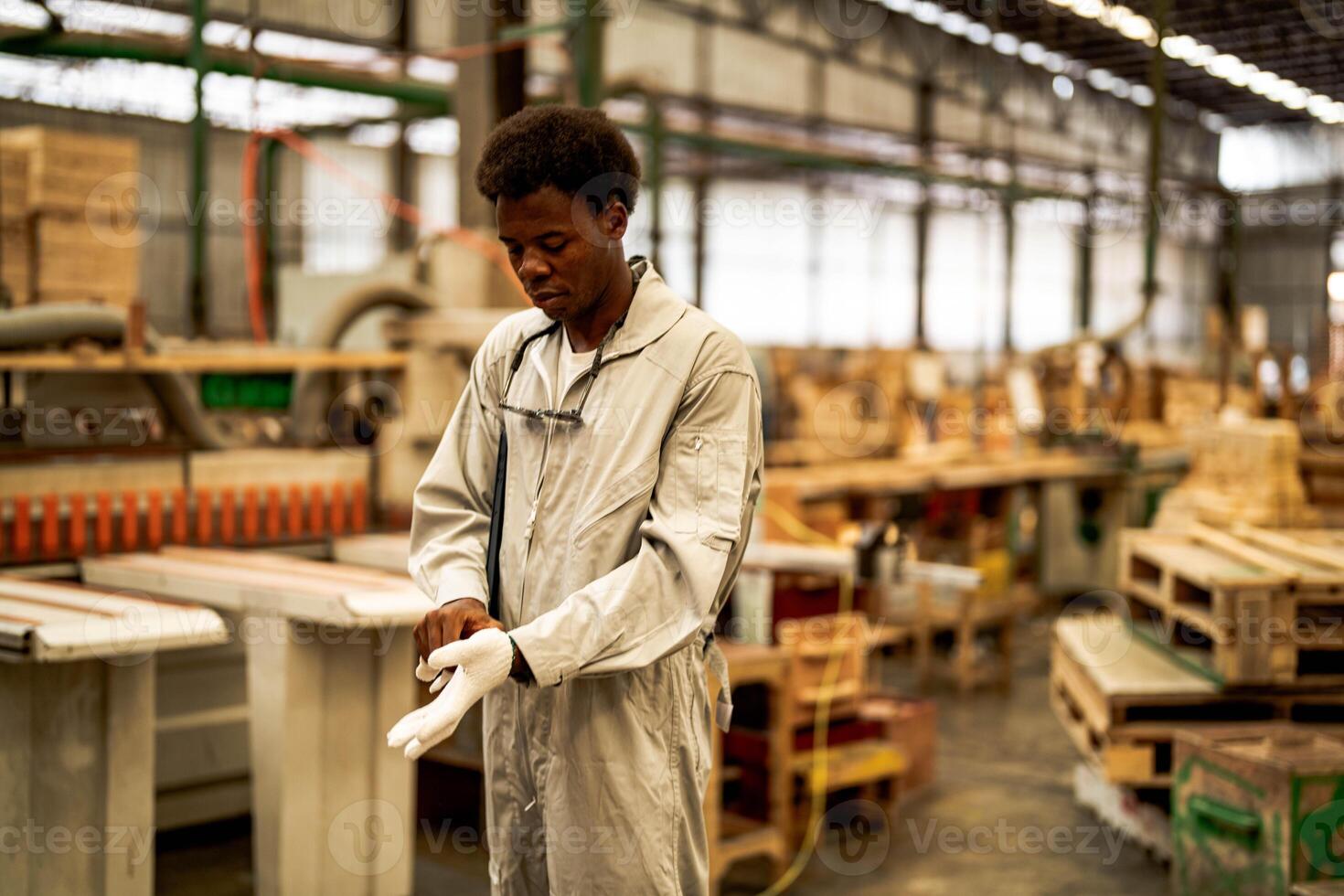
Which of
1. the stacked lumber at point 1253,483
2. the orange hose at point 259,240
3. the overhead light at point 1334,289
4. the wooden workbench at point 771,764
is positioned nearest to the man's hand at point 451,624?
the wooden workbench at point 771,764

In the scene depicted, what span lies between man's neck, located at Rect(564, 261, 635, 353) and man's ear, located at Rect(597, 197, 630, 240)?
6 centimetres

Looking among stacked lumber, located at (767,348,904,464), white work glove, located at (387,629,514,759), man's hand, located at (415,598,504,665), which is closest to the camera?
white work glove, located at (387,629,514,759)

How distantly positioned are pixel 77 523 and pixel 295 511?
70cm

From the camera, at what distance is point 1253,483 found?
16.5 ft

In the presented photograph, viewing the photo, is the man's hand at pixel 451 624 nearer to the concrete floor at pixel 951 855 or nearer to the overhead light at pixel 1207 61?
the concrete floor at pixel 951 855

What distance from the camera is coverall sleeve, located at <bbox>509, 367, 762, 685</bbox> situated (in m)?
1.81

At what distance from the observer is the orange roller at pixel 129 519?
397 centimetres

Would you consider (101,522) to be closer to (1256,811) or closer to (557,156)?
(557,156)

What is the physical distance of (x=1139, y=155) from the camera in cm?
2506

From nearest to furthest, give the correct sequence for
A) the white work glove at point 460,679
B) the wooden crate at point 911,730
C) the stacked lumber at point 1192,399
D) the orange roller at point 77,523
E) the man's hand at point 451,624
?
the white work glove at point 460,679 < the man's hand at point 451,624 < the orange roller at point 77,523 < the wooden crate at point 911,730 < the stacked lumber at point 1192,399

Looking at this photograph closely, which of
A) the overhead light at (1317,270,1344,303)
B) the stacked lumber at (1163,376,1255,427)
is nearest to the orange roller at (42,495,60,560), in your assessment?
the stacked lumber at (1163,376,1255,427)

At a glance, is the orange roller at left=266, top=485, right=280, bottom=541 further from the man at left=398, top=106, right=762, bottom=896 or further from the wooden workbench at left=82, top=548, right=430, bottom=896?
the man at left=398, top=106, right=762, bottom=896

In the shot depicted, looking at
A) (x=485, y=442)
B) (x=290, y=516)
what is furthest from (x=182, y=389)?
(x=485, y=442)

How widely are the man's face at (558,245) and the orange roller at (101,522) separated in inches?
97.4
